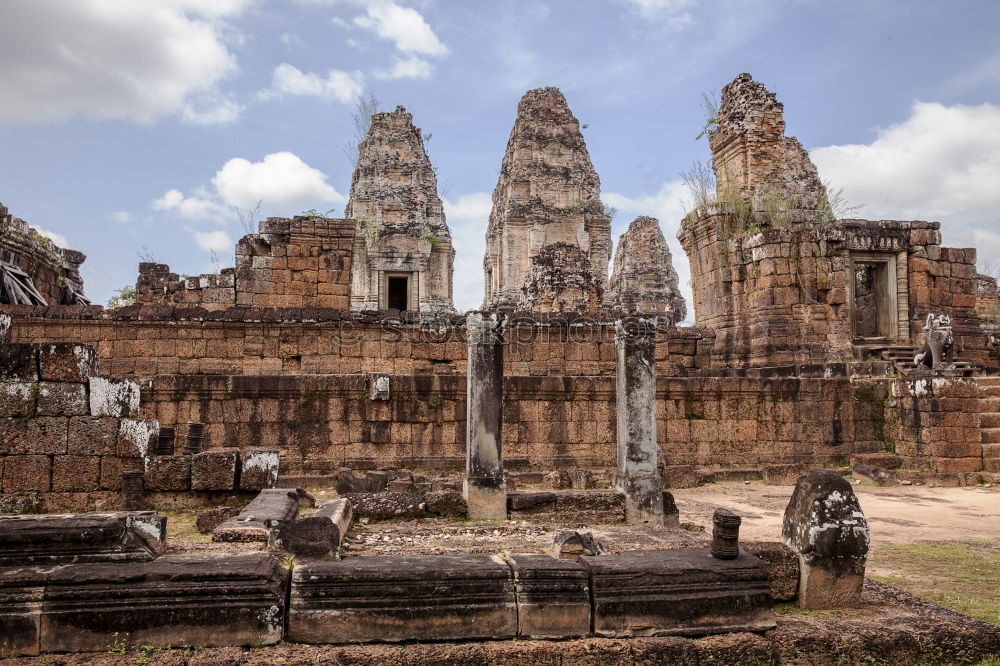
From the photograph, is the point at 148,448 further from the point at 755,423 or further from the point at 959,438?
the point at 959,438

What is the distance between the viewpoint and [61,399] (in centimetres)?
631

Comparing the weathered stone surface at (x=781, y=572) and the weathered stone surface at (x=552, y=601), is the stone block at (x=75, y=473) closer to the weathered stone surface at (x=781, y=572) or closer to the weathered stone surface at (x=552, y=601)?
A: the weathered stone surface at (x=552, y=601)

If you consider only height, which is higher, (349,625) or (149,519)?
(149,519)

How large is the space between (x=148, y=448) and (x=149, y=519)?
3261 mm

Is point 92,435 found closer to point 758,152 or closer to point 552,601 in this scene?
point 552,601

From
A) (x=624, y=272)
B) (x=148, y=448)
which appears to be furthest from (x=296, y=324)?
(x=624, y=272)

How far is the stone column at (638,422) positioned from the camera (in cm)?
734

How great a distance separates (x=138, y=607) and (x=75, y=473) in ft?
12.2

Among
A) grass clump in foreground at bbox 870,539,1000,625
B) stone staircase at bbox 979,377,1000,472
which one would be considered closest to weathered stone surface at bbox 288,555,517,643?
grass clump in foreground at bbox 870,539,1000,625

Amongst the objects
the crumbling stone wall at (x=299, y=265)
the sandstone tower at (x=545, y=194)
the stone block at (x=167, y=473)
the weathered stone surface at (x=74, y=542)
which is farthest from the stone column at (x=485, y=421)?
the sandstone tower at (x=545, y=194)

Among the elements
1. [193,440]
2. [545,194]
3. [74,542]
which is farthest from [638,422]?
[545,194]

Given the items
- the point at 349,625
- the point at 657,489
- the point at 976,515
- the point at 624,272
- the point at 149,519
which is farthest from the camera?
the point at 624,272

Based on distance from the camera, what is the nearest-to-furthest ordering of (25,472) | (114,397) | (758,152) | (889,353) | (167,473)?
1. (25,472)
2. (114,397)
3. (167,473)
4. (889,353)
5. (758,152)

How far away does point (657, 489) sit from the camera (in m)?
7.41
